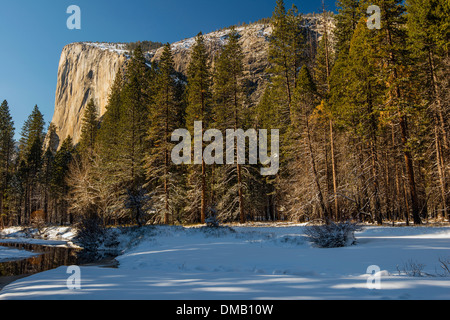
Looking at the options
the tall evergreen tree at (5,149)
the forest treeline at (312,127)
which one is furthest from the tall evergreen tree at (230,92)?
the tall evergreen tree at (5,149)

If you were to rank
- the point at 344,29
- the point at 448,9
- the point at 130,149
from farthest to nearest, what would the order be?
the point at 130,149 < the point at 344,29 < the point at 448,9

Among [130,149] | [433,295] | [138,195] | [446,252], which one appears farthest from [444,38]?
[130,149]

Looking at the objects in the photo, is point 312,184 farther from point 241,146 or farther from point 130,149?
point 130,149

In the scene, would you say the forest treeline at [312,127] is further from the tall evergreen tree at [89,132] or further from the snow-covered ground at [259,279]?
the snow-covered ground at [259,279]

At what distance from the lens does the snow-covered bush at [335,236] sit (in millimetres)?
9641

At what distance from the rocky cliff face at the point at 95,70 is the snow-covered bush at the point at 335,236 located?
79568 millimetres

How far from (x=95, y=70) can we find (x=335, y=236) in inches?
4879

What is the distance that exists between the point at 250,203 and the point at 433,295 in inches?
1010

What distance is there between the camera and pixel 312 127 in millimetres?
21016

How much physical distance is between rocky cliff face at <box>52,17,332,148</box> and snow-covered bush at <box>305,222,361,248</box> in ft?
261

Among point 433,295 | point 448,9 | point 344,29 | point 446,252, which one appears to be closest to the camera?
point 433,295

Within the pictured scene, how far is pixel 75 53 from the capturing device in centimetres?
12375

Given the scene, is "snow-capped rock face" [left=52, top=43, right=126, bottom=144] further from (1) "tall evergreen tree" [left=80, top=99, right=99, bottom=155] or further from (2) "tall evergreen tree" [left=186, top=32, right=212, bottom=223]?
(2) "tall evergreen tree" [left=186, top=32, right=212, bottom=223]

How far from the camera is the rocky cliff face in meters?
99.3
